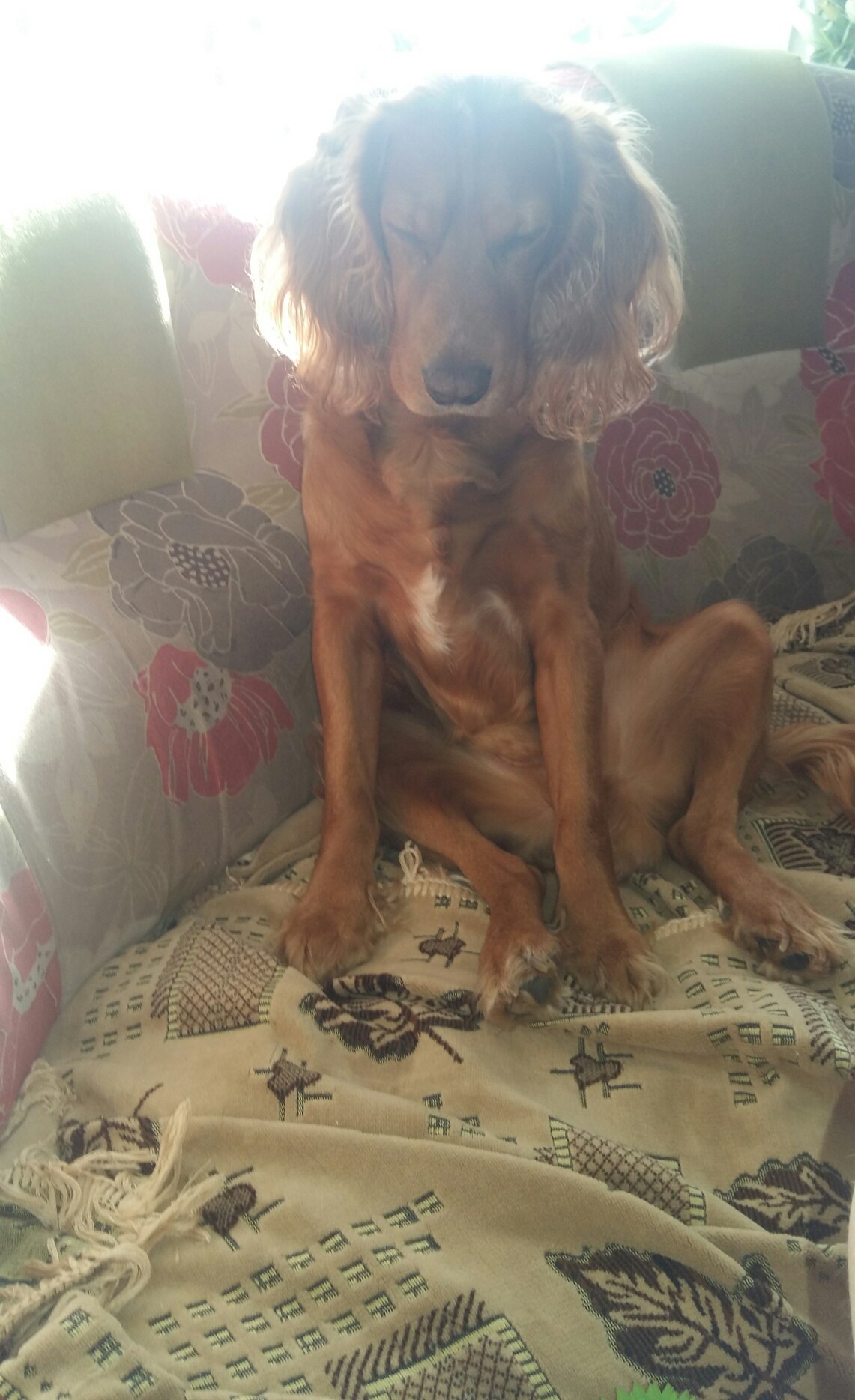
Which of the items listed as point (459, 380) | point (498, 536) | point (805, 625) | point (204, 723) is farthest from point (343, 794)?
point (805, 625)

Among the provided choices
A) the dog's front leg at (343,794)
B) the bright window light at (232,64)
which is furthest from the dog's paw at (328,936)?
the bright window light at (232,64)

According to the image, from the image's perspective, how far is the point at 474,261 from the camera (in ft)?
4.76

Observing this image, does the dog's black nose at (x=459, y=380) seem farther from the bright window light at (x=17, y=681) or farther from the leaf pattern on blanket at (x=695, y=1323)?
the leaf pattern on blanket at (x=695, y=1323)

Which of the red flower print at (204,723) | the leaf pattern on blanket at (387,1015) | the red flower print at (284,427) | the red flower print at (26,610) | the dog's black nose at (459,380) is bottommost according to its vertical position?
the leaf pattern on blanket at (387,1015)

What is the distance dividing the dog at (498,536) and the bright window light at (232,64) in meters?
0.19

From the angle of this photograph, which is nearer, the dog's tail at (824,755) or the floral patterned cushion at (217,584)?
the floral patterned cushion at (217,584)

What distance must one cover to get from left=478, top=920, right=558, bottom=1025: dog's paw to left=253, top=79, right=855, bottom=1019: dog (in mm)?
20

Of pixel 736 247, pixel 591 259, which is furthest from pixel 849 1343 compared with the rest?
pixel 736 247

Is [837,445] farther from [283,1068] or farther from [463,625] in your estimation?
[283,1068]

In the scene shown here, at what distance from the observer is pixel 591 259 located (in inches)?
62.3

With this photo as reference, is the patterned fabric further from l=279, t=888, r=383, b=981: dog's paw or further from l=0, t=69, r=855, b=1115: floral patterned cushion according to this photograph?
l=0, t=69, r=855, b=1115: floral patterned cushion

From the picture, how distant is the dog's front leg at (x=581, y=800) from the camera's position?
1.36m

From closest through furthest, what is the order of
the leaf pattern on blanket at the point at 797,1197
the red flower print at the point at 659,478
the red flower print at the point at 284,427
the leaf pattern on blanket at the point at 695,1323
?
the leaf pattern on blanket at the point at 695,1323
the leaf pattern on blanket at the point at 797,1197
the red flower print at the point at 284,427
the red flower print at the point at 659,478

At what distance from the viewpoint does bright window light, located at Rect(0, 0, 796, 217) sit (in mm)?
1534
